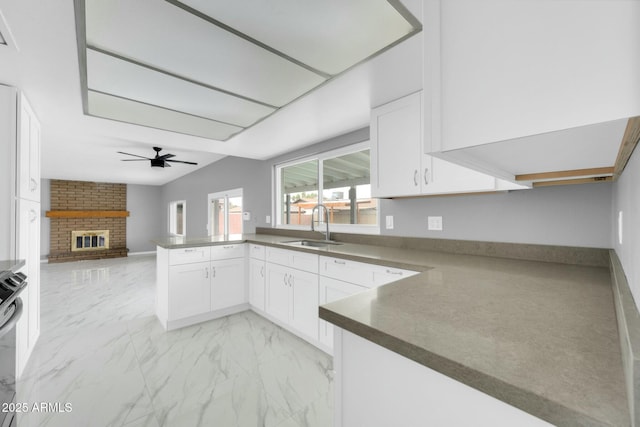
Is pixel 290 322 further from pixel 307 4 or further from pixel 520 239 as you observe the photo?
pixel 307 4

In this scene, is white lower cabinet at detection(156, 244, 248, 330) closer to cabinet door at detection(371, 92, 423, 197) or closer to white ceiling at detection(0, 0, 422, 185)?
white ceiling at detection(0, 0, 422, 185)

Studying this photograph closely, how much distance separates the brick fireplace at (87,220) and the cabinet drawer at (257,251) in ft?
23.5

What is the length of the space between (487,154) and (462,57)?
220 mm

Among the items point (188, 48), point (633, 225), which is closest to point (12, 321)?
point (188, 48)

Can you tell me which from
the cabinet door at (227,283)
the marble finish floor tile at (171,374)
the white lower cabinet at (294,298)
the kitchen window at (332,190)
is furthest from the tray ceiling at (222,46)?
the marble finish floor tile at (171,374)

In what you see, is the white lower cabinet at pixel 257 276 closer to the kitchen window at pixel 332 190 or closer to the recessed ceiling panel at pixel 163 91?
the kitchen window at pixel 332 190

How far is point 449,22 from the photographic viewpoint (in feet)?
1.84

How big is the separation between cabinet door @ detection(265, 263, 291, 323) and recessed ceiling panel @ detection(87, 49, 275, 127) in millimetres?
1515

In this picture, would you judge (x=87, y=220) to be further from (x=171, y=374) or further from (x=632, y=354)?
(x=632, y=354)

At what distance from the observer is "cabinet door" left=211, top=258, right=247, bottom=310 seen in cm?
304

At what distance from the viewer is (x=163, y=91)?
199 cm

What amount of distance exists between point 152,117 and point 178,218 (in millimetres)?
6160

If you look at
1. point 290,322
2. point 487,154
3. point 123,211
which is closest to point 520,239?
point 487,154

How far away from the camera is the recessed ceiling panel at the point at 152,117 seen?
7.16ft
